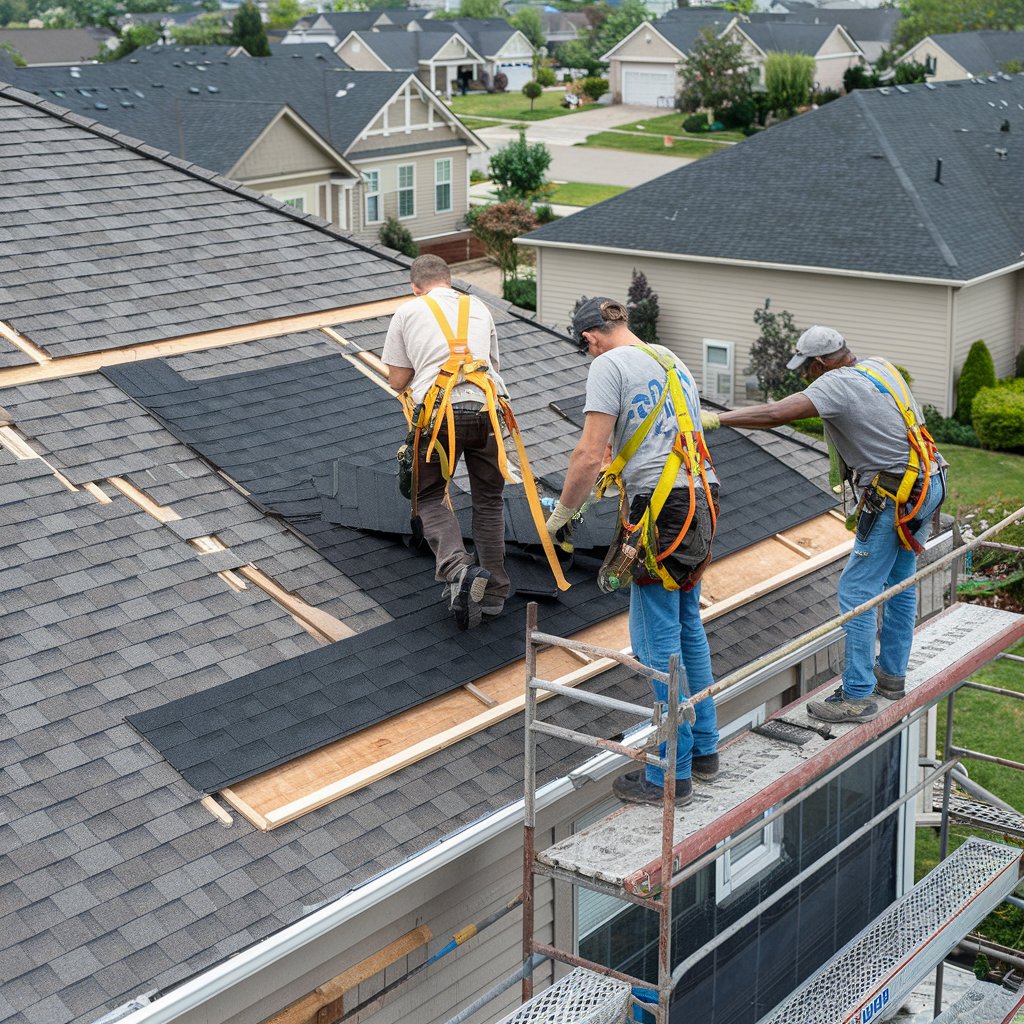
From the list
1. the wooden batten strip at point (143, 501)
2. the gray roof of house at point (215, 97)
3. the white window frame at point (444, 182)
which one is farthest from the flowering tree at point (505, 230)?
the wooden batten strip at point (143, 501)

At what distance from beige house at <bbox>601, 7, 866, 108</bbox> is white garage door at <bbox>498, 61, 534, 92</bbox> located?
1703 centimetres

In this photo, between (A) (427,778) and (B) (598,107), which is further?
(B) (598,107)

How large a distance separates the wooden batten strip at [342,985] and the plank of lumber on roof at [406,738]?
76 centimetres

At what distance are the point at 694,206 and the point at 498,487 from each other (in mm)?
23476

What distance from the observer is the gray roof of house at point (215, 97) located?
1346 inches

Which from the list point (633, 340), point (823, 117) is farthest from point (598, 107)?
point (633, 340)

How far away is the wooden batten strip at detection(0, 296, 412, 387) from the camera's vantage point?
8859 mm

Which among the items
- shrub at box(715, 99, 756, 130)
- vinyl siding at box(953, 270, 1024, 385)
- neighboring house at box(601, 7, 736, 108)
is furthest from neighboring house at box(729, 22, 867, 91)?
vinyl siding at box(953, 270, 1024, 385)

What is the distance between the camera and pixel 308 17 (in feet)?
357

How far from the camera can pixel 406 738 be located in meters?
6.98

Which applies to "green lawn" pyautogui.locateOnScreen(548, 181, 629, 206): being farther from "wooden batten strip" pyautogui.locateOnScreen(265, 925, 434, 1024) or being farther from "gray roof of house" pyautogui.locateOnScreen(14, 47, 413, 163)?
"wooden batten strip" pyautogui.locateOnScreen(265, 925, 434, 1024)

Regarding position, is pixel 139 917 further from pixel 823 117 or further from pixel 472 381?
pixel 823 117

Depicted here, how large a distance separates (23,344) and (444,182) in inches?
1507

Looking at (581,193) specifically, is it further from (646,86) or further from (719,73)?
(646,86)
